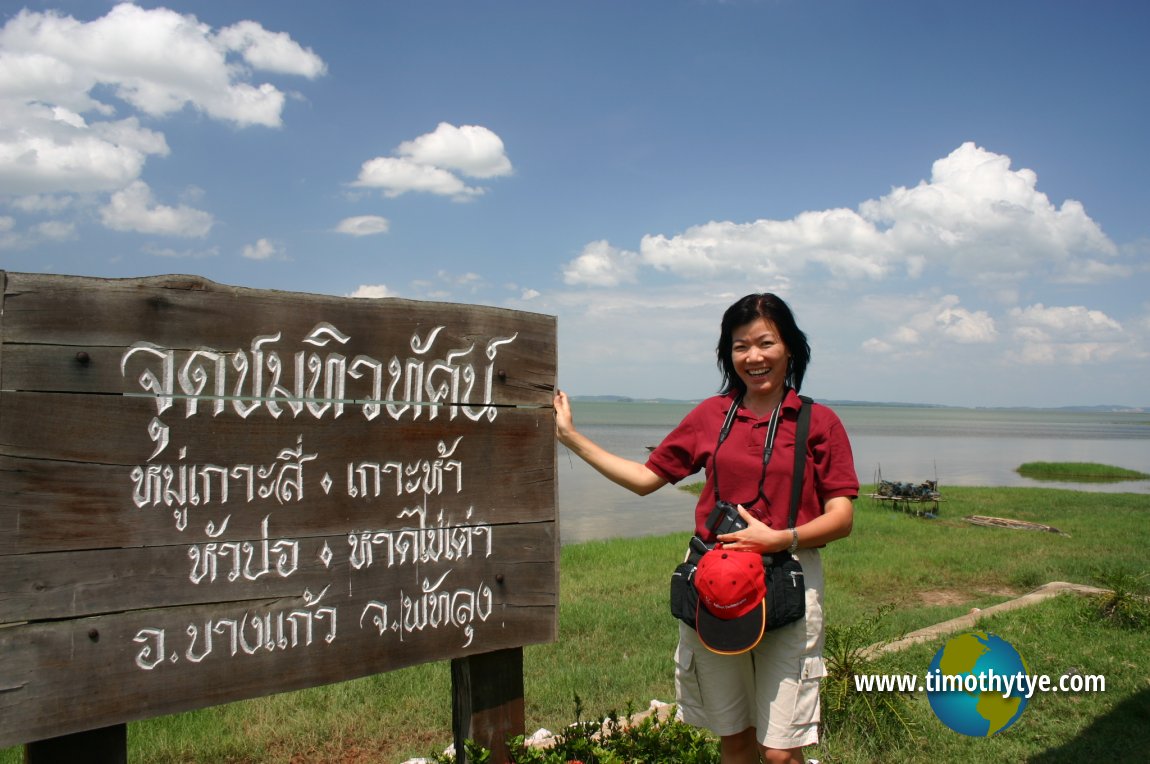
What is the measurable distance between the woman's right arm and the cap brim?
24.4 inches

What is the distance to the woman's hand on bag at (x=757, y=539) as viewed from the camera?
254 cm

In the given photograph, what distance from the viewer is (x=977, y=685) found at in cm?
437

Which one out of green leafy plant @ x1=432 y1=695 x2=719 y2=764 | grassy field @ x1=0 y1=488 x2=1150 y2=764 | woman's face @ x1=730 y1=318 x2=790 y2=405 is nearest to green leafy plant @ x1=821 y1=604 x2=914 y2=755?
grassy field @ x1=0 y1=488 x2=1150 y2=764

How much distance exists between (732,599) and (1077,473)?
36621 mm

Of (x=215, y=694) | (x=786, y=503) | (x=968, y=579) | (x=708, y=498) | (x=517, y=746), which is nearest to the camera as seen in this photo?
(x=215, y=694)

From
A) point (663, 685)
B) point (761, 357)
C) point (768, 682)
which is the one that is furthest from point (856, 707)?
point (761, 357)

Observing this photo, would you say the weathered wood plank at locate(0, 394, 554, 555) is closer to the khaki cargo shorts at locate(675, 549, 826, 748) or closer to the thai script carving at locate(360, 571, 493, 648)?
the thai script carving at locate(360, 571, 493, 648)

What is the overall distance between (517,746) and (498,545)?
0.77 m

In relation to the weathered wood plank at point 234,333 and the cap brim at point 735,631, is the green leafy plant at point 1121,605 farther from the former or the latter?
the weathered wood plank at point 234,333

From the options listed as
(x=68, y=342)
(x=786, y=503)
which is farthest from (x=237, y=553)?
(x=786, y=503)

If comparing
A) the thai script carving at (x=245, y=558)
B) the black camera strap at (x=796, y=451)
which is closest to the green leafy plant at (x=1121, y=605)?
the black camera strap at (x=796, y=451)

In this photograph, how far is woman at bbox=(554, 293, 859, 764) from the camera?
2.59 m

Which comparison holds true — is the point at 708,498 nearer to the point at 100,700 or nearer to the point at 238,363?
the point at 238,363

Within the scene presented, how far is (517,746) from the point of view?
300 centimetres
